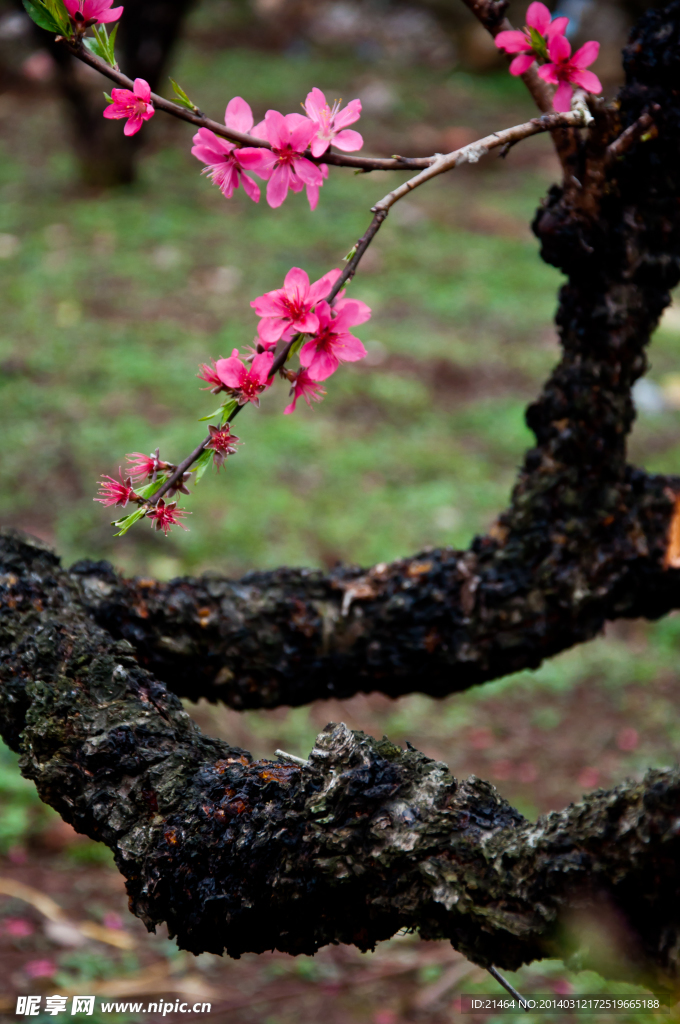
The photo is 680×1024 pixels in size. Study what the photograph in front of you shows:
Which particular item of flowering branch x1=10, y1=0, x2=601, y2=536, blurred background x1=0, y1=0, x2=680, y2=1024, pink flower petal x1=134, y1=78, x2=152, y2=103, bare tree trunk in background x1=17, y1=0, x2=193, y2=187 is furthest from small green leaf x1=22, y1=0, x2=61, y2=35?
bare tree trunk in background x1=17, y1=0, x2=193, y2=187

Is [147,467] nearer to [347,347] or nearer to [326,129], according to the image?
[347,347]

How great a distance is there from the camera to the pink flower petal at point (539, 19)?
1.11 metres

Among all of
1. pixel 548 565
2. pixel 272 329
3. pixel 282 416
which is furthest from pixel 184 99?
pixel 282 416

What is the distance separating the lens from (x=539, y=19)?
1125mm

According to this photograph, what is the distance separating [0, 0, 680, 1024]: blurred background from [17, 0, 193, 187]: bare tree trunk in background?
0.06ft

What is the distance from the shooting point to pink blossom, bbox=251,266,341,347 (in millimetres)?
921

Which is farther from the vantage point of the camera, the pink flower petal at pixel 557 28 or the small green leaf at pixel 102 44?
the pink flower petal at pixel 557 28

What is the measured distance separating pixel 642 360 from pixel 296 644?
2.46 feet

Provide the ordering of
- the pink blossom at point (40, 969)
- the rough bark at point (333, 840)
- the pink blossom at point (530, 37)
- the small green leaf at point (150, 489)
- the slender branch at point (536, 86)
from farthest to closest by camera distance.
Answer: the pink blossom at point (40, 969) → the slender branch at point (536, 86) → the pink blossom at point (530, 37) → the small green leaf at point (150, 489) → the rough bark at point (333, 840)

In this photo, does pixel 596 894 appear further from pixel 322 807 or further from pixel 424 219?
pixel 424 219

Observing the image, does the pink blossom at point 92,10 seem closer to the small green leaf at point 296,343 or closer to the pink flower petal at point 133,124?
the pink flower petal at point 133,124

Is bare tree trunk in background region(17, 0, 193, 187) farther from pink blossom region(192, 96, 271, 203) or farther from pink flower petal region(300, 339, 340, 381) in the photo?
pink flower petal region(300, 339, 340, 381)

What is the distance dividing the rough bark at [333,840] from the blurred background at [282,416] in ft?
0.26

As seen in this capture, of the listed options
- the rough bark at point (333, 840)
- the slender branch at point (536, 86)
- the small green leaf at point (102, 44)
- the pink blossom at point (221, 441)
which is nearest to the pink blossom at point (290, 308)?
the pink blossom at point (221, 441)
